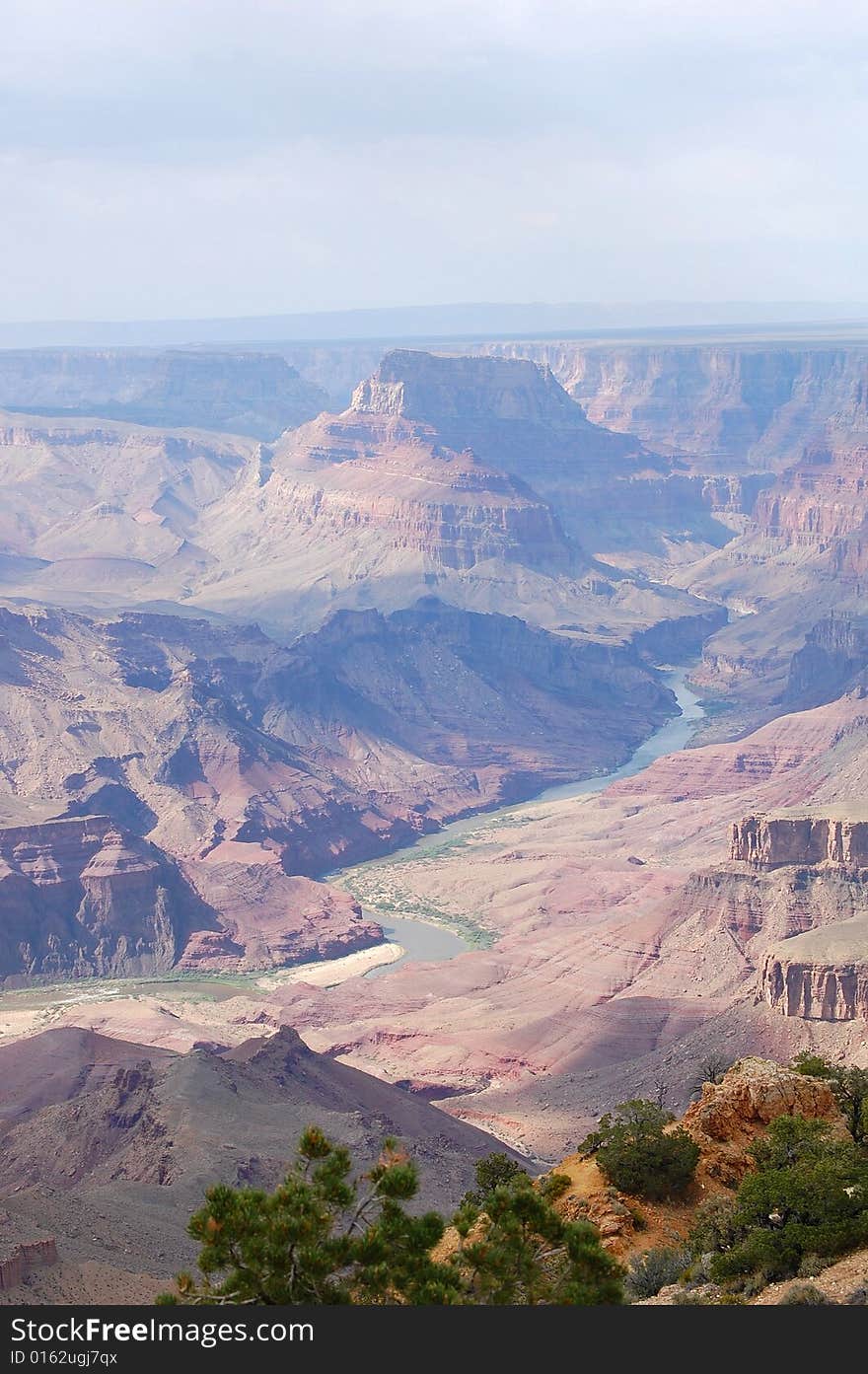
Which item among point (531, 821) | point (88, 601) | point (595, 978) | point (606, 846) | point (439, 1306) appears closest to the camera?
point (439, 1306)

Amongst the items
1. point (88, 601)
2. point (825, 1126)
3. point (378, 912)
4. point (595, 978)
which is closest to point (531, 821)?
point (378, 912)

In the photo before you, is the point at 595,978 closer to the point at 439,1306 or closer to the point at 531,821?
the point at 531,821

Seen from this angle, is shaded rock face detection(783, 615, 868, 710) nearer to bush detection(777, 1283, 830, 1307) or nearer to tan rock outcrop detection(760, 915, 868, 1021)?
tan rock outcrop detection(760, 915, 868, 1021)

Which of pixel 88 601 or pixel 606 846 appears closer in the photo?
pixel 606 846

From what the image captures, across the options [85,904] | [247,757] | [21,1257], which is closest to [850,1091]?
[21,1257]

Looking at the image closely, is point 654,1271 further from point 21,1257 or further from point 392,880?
point 392,880

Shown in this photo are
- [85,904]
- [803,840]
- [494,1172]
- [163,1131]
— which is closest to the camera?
[494,1172]

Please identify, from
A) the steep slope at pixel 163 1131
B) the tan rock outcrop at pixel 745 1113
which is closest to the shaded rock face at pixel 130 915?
the steep slope at pixel 163 1131

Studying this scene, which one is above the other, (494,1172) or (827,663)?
(494,1172)
